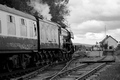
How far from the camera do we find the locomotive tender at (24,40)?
11.4 metres

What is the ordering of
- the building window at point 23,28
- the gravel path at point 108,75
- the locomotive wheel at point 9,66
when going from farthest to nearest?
the building window at point 23,28, the locomotive wheel at point 9,66, the gravel path at point 108,75

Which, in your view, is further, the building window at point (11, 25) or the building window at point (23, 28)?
the building window at point (23, 28)

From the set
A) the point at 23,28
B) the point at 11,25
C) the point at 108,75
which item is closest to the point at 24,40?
the point at 23,28

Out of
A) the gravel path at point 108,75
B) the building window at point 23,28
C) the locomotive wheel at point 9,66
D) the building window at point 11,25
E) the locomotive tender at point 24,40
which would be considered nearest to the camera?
the gravel path at point 108,75

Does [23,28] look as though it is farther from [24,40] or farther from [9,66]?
[9,66]

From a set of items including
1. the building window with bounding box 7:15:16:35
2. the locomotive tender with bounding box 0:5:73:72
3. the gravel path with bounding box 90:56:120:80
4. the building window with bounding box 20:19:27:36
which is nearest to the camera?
the gravel path with bounding box 90:56:120:80

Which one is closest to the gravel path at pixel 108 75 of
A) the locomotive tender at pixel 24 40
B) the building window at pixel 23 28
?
the locomotive tender at pixel 24 40

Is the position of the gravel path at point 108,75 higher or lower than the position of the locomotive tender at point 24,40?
lower

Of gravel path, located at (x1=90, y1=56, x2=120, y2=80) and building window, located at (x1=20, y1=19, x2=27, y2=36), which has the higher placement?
building window, located at (x1=20, y1=19, x2=27, y2=36)

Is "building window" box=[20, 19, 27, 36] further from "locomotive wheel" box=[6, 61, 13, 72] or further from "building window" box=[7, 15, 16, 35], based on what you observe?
"locomotive wheel" box=[6, 61, 13, 72]

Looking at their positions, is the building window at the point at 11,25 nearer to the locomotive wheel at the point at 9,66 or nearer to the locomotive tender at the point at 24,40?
the locomotive tender at the point at 24,40

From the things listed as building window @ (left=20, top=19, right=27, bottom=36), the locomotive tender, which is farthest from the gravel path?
building window @ (left=20, top=19, right=27, bottom=36)

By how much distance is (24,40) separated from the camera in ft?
43.5

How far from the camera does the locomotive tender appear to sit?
11.4 metres
